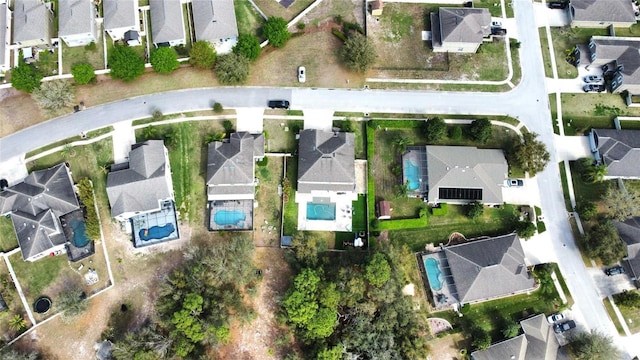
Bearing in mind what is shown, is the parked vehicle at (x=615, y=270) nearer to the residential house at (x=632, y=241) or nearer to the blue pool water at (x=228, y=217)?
the residential house at (x=632, y=241)

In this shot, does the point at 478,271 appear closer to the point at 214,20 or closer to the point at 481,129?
the point at 481,129

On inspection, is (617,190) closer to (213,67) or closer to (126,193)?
(213,67)

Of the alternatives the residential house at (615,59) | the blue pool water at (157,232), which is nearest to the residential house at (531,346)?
the residential house at (615,59)

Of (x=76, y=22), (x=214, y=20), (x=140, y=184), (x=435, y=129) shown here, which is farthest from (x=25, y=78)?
(x=435, y=129)

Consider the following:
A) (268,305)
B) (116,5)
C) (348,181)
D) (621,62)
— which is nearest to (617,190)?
(621,62)

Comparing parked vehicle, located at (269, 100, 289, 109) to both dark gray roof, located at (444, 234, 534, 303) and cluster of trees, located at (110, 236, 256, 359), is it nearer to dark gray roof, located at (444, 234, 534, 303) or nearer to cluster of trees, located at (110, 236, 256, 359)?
cluster of trees, located at (110, 236, 256, 359)
